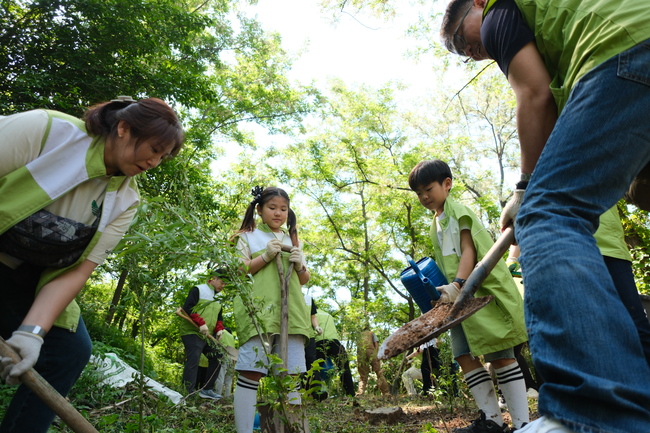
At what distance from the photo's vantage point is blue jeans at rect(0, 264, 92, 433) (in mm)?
1817

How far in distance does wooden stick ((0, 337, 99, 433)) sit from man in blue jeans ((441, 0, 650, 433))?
4.46 feet

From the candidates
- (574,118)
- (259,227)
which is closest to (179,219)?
(259,227)

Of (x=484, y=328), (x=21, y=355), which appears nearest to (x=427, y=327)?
(x=484, y=328)

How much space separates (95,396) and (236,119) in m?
14.6

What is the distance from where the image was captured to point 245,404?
3043mm

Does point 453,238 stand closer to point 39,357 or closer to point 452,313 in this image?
point 452,313

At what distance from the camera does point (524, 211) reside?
3.85 ft

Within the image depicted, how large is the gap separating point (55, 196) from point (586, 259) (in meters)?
1.81

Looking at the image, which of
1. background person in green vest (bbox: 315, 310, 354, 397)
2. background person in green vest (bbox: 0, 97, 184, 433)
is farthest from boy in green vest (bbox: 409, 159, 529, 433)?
background person in green vest (bbox: 315, 310, 354, 397)

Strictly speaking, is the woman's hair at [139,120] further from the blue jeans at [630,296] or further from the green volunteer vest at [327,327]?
the green volunteer vest at [327,327]

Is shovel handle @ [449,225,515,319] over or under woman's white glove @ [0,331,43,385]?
over

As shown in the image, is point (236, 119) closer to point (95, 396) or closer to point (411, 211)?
point (411, 211)

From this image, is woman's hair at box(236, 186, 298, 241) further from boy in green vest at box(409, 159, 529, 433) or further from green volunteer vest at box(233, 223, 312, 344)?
boy in green vest at box(409, 159, 529, 433)

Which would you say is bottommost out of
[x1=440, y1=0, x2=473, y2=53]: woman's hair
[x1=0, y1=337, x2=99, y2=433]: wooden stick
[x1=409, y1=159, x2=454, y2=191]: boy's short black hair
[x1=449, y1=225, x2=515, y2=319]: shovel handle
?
[x1=0, y1=337, x2=99, y2=433]: wooden stick
